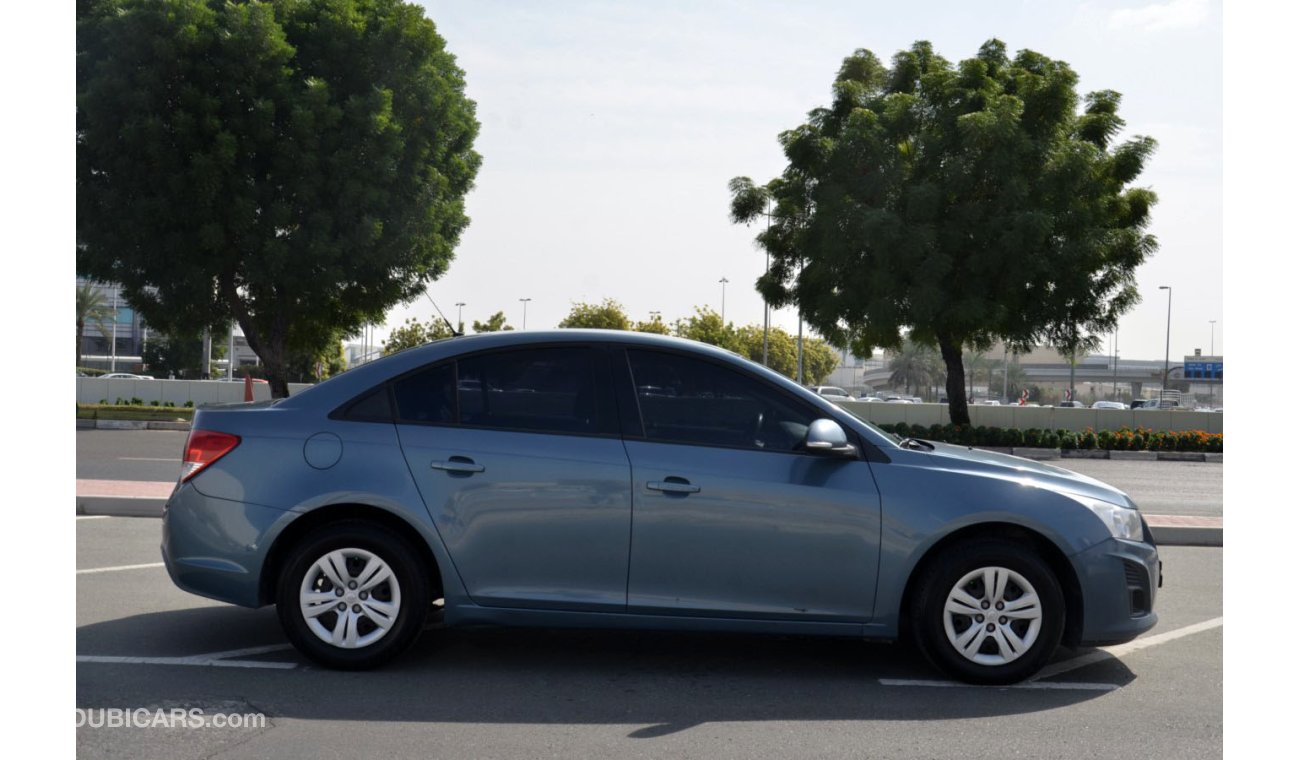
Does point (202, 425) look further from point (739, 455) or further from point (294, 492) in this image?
point (739, 455)

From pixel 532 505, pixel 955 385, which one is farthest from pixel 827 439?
pixel 955 385

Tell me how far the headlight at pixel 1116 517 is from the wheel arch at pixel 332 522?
3027 mm

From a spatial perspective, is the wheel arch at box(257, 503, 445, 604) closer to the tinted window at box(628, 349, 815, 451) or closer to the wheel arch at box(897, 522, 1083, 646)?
the tinted window at box(628, 349, 815, 451)

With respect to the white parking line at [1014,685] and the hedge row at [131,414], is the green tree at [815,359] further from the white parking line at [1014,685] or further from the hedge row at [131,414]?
the white parking line at [1014,685]

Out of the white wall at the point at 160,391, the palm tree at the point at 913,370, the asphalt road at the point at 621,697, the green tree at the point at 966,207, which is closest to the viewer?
the asphalt road at the point at 621,697

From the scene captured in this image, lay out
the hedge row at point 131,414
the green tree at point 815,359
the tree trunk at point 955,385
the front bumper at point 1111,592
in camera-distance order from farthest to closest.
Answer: the green tree at point 815,359 < the hedge row at point 131,414 < the tree trunk at point 955,385 < the front bumper at point 1111,592

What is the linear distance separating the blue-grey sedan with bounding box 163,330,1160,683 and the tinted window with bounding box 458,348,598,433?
0.01 m

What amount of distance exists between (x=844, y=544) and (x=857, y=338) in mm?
25234

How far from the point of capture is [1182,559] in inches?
389

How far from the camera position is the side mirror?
5.44m

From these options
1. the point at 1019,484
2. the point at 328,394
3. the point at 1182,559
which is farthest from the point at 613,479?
the point at 1182,559

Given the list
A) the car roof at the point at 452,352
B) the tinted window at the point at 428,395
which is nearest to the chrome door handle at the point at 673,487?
the car roof at the point at 452,352

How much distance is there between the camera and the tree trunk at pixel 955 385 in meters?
28.8

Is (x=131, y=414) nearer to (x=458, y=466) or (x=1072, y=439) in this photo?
(x=1072, y=439)
